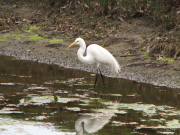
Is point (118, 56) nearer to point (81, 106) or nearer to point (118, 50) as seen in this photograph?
point (118, 50)

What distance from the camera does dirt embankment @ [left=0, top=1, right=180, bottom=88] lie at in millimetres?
9438

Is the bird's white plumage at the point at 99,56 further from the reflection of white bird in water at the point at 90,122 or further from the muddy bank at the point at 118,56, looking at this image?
the reflection of white bird in water at the point at 90,122

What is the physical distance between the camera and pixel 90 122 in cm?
589

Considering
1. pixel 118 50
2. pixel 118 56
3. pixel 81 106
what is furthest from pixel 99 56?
pixel 81 106

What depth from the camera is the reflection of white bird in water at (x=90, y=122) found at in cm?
553

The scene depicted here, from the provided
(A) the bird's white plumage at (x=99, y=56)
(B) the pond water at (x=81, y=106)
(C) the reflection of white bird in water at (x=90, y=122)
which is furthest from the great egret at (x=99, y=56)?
(C) the reflection of white bird in water at (x=90, y=122)

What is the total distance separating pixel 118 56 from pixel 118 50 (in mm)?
449

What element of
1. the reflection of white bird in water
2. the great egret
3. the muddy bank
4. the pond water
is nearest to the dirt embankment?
the muddy bank

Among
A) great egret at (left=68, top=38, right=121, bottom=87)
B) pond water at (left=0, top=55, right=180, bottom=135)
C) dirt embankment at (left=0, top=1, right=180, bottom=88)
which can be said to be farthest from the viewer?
dirt embankment at (left=0, top=1, right=180, bottom=88)

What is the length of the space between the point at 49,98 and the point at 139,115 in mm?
1717

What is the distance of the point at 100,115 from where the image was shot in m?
6.19

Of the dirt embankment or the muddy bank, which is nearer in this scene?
the muddy bank

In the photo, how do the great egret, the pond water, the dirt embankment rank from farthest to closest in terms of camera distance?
the dirt embankment
the great egret
the pond water

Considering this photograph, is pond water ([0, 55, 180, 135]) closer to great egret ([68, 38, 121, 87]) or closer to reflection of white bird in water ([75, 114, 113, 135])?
reflection of white bird in water ([75, 114, 113, 135])
